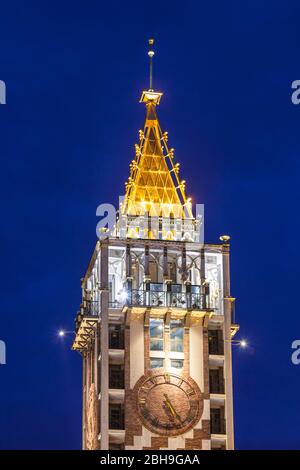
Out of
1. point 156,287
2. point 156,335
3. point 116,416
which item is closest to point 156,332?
point 156,335

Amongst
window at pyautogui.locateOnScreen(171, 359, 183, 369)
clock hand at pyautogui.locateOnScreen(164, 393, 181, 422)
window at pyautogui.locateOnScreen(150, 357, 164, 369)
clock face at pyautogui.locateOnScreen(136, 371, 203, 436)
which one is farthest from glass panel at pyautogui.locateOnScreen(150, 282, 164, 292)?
clock hand at pyautogui.locateOnScreen(164, 393, 181, 422)

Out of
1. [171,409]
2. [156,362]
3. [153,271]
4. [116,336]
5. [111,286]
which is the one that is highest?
[153,271]

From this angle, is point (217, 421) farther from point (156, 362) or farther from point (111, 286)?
point (111, 286)

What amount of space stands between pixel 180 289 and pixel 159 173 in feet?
37.5

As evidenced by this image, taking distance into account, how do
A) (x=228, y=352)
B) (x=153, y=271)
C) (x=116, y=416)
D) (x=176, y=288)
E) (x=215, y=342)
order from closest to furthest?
(x=116, y=416)
(x=228, y=352)
(x=176, y=288)
(x=215, y=342)
(x=153, y=271)

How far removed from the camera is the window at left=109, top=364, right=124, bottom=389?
125938 millimetres

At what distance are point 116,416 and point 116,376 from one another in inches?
116

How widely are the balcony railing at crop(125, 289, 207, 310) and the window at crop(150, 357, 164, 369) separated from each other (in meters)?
3.94

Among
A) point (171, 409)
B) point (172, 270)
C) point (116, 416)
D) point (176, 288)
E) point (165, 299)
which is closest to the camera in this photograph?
point (116, 416)

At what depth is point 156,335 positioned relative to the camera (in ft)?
419

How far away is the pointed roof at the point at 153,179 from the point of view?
134m

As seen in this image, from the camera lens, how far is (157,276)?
431 ft

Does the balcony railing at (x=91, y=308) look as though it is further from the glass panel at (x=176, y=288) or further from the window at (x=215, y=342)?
the window at (x=215, y=342)

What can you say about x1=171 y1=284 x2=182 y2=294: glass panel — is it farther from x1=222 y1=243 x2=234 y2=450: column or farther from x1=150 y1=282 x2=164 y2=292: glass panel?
x1=222 y1=243 x2=234 y2=450: column
